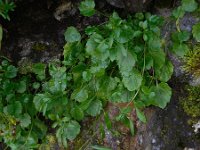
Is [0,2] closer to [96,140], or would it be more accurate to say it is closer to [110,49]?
[110,49]

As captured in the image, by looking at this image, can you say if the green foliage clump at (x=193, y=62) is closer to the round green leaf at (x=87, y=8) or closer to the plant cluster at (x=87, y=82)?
the plant cluster at (x=87, y=82)

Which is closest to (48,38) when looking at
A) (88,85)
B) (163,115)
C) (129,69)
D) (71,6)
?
(71,6)

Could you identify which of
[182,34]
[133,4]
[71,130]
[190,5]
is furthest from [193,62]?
[71,130]

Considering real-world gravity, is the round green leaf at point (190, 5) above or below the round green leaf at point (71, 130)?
above

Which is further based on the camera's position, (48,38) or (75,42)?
(48,38)

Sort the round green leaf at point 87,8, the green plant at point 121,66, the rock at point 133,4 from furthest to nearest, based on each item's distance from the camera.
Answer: the rock at point 133,4, the round green leaf at point 87,8, the green plant at point 121,66

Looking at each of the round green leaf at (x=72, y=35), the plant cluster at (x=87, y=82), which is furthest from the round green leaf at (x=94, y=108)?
the round green leaf at (x=72, y=35)
